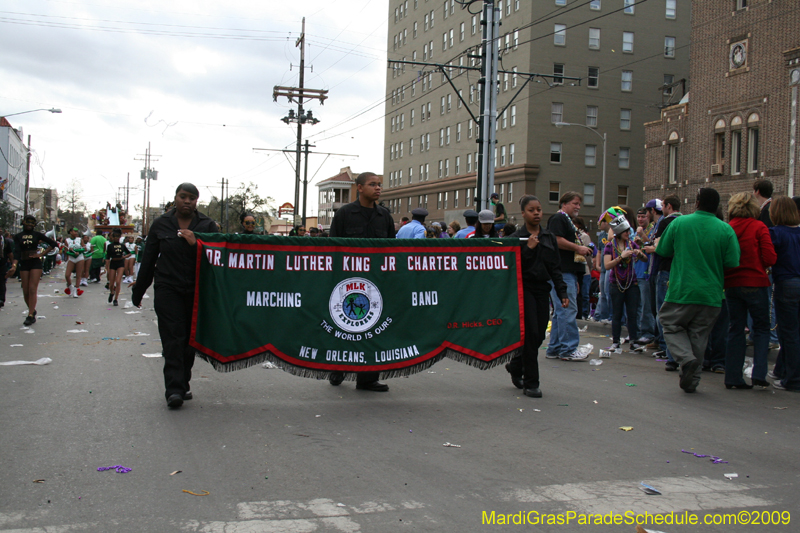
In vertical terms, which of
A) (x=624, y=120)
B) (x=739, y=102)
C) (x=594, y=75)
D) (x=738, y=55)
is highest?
(x=594, y=75)

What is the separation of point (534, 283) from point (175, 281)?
340cm

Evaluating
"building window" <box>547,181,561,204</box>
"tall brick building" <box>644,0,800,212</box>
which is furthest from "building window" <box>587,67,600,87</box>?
"tall brick building" <box>644,0,800,212</box>

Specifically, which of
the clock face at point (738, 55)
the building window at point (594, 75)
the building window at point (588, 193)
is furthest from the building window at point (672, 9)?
the clock face at point (738, 55)

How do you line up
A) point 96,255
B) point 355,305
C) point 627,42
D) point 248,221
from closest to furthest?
point 355,305 < point 248,221 < point 96,255 < point 627,42

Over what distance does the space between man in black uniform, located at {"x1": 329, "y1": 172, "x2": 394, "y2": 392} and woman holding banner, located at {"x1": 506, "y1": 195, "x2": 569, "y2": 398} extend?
1.36 meters

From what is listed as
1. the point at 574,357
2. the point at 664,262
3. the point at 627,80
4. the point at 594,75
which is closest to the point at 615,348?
the point at 574,357

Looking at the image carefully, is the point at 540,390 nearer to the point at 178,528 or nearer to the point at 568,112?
the point at 178,528

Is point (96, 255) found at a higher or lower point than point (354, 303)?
higher

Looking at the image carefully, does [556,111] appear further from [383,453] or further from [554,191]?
[383,453]

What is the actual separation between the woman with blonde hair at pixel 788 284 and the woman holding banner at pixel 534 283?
234cm

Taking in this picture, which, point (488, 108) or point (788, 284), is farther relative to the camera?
point (488, 108)

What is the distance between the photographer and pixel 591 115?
55.4 metres

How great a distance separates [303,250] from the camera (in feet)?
21.6

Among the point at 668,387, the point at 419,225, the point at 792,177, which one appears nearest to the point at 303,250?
the point at 668,387
